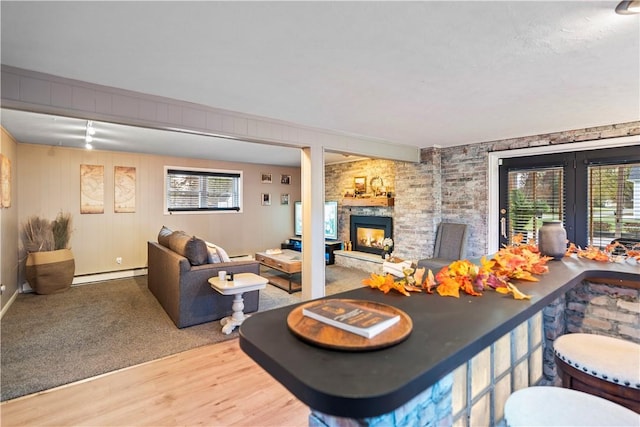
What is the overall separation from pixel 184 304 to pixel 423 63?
332cm

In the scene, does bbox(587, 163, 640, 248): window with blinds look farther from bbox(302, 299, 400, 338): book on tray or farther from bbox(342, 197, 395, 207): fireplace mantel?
bbox(302, 299, 400, 338): book on tray


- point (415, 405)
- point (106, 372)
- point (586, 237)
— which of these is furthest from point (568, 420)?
point (586, 237)

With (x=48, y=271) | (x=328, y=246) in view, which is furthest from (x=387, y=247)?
(x=48, y=271)

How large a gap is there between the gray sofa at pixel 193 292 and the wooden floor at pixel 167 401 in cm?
82

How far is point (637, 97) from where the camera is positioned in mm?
2822

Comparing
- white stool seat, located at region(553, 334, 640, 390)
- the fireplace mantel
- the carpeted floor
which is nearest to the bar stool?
white stool seat, located at region(553, 334, 640, 390)

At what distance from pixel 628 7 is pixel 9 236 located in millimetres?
6569

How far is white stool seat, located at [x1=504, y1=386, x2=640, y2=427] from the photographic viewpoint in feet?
3.42

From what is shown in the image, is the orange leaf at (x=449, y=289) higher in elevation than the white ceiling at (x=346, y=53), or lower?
lower

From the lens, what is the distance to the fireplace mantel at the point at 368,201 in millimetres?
6051

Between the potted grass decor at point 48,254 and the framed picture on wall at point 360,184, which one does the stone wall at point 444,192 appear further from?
the potted grass decor at point 48,254

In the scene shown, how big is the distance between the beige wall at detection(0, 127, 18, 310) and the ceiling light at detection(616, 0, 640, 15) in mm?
5870

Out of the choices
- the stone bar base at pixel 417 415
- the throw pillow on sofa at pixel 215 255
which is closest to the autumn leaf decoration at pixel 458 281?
the stone bar base at pixel 417 415

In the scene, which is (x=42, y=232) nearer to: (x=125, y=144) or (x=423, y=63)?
(x=125, y=144)
